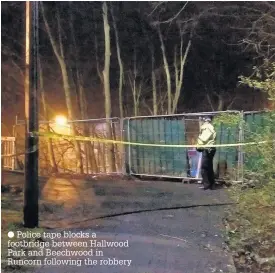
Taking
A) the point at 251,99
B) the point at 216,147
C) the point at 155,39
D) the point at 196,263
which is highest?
the point at 155,39

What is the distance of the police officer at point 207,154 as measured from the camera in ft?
27.1

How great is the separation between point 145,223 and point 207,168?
2.94 metres

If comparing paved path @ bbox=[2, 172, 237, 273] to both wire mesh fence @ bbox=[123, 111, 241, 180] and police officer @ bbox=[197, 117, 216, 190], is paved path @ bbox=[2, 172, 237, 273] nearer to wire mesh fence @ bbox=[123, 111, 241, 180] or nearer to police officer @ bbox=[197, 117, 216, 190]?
police officer @ bbox=[197, 117, 216, 190]

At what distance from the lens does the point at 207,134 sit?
27.3 feet

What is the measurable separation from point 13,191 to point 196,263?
395cm

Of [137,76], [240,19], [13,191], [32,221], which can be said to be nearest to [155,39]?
[137,76]

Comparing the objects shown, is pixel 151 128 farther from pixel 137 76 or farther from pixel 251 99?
pixel 251 99

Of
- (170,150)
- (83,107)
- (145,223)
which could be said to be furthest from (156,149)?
(83,107)

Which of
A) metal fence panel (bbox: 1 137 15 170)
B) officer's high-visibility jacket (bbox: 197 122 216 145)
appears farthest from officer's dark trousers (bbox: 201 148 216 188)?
metal fence panel (bbox: 1 137 15 170)

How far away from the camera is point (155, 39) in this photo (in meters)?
25.7

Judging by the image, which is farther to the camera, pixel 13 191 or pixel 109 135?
pixel 109 135

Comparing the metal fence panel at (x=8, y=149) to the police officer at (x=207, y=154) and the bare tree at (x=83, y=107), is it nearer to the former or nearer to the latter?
the bare tree at (x=83, y=107)

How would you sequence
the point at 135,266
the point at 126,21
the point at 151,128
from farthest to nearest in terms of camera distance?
the point at 126,21
the point at 151,128
the point at 135,266

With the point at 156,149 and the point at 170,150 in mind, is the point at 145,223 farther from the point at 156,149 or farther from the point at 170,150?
the point at 156,149
